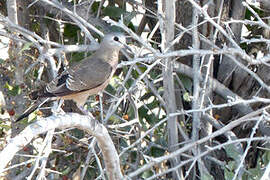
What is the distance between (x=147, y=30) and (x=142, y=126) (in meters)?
1.12

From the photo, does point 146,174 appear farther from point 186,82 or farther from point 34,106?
point 34,106

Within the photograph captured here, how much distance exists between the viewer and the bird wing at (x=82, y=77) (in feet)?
13.3

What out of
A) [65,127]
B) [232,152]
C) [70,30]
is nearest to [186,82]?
[232,152]

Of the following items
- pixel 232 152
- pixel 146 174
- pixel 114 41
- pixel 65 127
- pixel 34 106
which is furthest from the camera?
pixel 114 41

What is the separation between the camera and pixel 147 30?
5371 mm

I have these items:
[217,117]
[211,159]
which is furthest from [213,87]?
[211,159]

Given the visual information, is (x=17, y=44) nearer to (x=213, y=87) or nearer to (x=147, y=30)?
(x=147, y=30)

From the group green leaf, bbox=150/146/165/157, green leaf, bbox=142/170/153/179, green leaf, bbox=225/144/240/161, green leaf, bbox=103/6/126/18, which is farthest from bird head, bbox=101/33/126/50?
green leaf, bbox=225/144/240/161

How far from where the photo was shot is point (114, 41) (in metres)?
4.56

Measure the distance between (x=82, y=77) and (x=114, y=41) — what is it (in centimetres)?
48

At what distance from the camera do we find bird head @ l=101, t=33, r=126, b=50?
454 centimetres

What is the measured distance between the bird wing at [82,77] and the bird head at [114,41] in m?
0.17

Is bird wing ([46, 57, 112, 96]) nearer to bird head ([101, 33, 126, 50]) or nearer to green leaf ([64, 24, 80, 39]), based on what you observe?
bird head ([101, 33, 126, 50])

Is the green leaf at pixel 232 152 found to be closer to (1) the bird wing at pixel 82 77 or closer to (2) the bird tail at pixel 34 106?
(1) the bird wing at pixel 82 77
